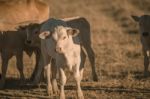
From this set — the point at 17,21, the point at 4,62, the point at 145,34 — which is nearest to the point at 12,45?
the point at 4,62

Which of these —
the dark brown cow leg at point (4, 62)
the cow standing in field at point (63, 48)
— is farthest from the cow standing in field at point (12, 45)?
the cow standing in field at point (63, 48)

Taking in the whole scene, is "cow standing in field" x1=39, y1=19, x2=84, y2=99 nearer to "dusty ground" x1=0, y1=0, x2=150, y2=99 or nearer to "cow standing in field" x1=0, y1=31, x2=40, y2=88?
"dusty ground" x1=0, y1=0, x2=150, y2=99

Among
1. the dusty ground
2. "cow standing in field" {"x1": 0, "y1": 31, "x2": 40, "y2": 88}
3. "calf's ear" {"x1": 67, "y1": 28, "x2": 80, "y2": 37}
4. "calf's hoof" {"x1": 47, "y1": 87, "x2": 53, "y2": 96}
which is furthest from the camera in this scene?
"cow standing in field" {"x1": 0, "y1": 31, "x2": 40, "y2": 88}

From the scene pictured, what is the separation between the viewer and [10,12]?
15.5 meters

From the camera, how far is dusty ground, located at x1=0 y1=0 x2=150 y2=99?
A: 11875mm

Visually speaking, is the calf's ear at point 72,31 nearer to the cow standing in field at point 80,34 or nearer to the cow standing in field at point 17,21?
the cow standing in field at point 80,34

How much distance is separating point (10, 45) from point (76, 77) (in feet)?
12.1

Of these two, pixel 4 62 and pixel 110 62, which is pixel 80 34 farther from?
pixel 110 62

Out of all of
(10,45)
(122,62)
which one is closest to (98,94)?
(10,45)

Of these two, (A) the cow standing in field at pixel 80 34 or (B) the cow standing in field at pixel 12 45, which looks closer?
(A) the cow standing in field at pixel 80 34

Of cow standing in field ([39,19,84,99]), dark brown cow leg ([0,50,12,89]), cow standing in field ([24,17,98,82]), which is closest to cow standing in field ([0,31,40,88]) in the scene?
dark brown cow leg ([0,50,12,89])

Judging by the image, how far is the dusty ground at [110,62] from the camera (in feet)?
39.0

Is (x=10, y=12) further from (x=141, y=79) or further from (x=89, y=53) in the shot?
(x=141, y=79)

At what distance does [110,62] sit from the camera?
1628 cm
